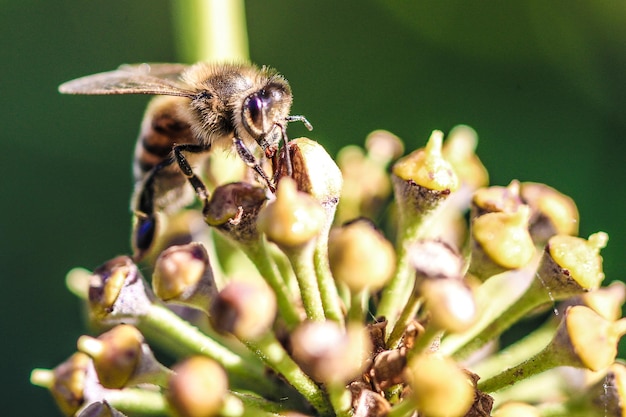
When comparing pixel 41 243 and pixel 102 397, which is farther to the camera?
pixel 41 243

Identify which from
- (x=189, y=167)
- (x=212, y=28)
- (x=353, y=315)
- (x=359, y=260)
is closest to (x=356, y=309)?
(x=353, y=315)

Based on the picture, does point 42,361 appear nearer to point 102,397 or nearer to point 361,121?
point 102,397

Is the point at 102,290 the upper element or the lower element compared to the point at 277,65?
lower

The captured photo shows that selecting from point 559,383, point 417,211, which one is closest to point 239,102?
point 417,211

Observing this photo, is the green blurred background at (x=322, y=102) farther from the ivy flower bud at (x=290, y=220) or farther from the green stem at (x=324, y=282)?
the ivy flower bud at (x=290, y=220)

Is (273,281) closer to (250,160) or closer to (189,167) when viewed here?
(250,160)

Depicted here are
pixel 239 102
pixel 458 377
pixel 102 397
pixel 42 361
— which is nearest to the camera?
pixel 458 377

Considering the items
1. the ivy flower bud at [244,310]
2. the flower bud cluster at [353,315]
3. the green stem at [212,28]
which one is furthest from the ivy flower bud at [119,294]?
the green stem at [212,28]
